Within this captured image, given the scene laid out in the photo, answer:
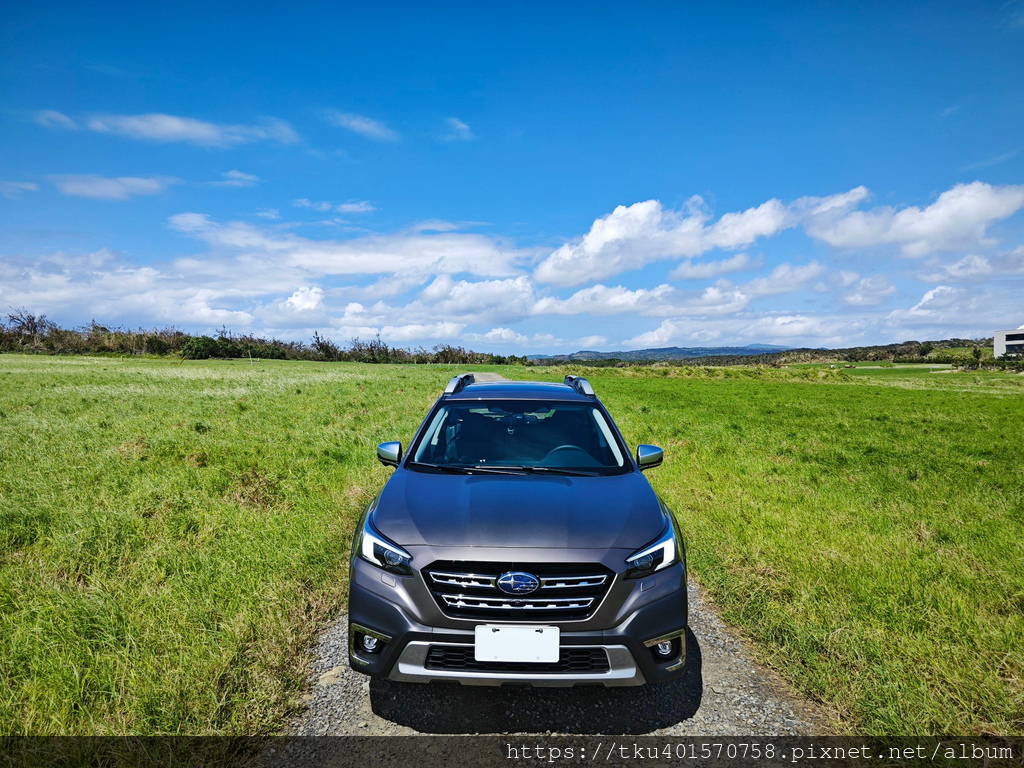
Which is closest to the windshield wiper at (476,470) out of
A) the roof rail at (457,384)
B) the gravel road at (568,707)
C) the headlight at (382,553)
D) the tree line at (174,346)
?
the headlight at (382,553)

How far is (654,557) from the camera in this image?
2.70 metres

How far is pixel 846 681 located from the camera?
2924 millimetres

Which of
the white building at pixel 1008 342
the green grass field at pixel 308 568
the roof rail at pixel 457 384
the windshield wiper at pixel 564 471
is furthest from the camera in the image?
the white building at pixel 1008 342

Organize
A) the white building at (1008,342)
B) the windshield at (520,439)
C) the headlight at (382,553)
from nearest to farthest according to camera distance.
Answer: the headlight at (382,553), the windshield at (520,439), the white building at (1008,342)

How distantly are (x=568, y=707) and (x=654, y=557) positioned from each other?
98cm

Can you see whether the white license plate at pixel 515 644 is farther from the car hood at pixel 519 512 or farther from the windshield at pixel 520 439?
the windshield at pixel 520 439

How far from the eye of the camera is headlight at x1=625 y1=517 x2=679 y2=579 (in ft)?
8.55

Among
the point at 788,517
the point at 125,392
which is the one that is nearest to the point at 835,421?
the point at 788,517

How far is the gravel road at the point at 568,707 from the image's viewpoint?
2646 mm

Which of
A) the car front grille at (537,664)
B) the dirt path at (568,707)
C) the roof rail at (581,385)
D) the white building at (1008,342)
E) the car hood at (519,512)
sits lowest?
the dirt path at (568,707)

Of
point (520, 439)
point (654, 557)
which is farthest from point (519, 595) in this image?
point (520, 439)

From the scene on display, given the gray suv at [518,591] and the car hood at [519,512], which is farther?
the car hood at [519,512]

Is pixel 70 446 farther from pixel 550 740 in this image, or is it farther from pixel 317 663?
pixel 550 740

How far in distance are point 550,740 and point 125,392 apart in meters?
20.5
